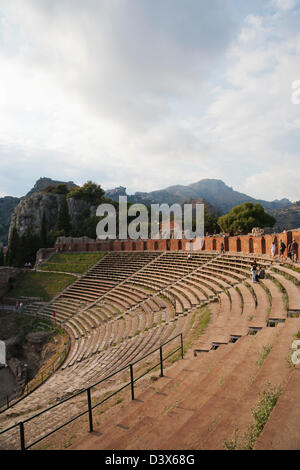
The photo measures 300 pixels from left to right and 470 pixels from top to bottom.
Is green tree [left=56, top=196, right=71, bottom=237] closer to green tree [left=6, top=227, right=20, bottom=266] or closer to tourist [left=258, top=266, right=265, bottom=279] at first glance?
green tree [left=6, top=227, right=20, bottom=266]

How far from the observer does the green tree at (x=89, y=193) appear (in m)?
72.1

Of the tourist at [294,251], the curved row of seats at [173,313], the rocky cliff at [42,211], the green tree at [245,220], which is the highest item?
the rocky cliff at [42,211]

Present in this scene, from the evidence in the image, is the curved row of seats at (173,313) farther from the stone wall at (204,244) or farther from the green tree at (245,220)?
the green tree at (245,220)

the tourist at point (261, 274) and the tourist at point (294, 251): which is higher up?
the tourist at point (294, 251)

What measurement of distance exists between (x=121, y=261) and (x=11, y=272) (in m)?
14.7

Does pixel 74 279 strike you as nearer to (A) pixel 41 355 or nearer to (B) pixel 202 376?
(A) pixel 41 355

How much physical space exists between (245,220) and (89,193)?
143 ft

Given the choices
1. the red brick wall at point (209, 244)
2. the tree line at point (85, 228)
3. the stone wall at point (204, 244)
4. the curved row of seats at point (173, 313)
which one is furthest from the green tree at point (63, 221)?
the curved row of seats at point (173, 313)

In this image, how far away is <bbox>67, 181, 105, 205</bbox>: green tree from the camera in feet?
236

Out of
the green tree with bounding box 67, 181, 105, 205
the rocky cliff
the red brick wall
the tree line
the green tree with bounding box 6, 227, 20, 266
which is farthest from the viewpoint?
the green tree with bounding box 67, 181, 105, 205

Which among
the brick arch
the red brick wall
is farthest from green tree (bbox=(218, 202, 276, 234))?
the brick arch

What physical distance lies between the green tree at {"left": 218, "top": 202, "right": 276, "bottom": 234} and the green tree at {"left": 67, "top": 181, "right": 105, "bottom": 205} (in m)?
37.7

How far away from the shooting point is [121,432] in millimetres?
3846

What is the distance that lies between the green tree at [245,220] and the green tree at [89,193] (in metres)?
37.7
